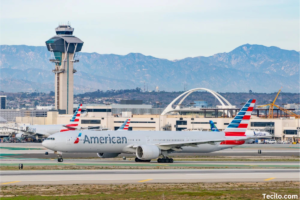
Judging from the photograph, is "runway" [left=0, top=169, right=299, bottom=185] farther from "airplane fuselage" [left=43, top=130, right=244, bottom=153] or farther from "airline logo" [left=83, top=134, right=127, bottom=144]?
"airline logo" [left=83, top=134, right=127, bottom=144]

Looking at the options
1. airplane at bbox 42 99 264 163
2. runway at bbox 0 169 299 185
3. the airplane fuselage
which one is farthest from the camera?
airplane at bbox 42 99 264 163

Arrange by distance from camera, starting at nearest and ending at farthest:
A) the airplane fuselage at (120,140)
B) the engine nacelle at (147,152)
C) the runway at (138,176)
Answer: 1. the runway at (138,176)
2. the airplane fuselage at (120,140)
3. the engine nacelle at (147,152)

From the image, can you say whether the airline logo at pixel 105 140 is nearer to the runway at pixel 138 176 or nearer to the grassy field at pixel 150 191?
the runway at pixel 138 176

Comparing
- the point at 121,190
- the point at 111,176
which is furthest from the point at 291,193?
the point at 111,176

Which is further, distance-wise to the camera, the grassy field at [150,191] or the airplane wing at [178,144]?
the airplane wing at [178,144]

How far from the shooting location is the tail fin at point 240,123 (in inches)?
2943

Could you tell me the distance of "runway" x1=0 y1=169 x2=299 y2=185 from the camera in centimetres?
4328

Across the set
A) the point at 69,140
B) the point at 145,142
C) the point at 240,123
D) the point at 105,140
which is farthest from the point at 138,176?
the point at 240,123

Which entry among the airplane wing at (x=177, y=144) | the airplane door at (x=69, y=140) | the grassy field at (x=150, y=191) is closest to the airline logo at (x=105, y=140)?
the airplane wing at (x=177, y=144)

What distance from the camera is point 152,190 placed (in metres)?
38.5

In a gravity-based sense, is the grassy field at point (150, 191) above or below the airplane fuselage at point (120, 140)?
below

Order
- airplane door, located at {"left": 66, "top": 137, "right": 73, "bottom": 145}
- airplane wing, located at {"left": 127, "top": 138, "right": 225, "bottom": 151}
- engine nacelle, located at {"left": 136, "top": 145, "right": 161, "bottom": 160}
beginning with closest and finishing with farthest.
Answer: airplane door, located at {"left": 66, "top": 137, "right": 73, "bottom": 145}, engine nacelle, located at {"left": 136, "top": 145, "right": 161, "bottom": 160}, airplane wing, located at {"left": 127, "top": 138, "right": 225, "bottom": 151}

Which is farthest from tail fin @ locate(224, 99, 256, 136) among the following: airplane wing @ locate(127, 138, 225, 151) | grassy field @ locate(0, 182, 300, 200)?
grassy field @ locate(0, 182, 300, 200)

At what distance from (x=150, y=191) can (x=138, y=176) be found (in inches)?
384
